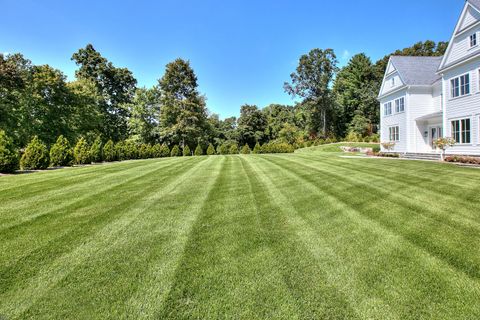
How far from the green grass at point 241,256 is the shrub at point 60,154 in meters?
8.39

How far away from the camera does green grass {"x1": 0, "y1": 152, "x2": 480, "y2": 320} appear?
6.79 ft

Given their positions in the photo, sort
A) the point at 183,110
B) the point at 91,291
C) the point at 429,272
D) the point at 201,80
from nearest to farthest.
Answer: the point at 91,291
the point at 429,272
the point at 183,110
the point at 201,80

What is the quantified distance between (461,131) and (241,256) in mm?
16134

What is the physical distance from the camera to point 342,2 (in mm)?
13281

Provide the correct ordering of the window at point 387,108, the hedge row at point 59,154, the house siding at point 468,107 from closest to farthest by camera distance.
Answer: the hedge row at point 59,154 → the house siding at point 468,107 → the window at point 387,108

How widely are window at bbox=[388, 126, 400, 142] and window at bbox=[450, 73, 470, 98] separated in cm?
565

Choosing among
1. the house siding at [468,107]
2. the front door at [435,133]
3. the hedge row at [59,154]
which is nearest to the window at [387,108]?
the front door at [435,133]

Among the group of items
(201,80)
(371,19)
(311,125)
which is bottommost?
(311,125)

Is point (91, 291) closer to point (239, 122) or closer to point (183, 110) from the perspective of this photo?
point (183, 110)

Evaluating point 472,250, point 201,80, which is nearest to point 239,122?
point 201,80

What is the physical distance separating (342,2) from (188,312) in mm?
16072

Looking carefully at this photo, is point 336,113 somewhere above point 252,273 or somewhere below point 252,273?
above

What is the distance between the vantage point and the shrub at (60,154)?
41.6 ft

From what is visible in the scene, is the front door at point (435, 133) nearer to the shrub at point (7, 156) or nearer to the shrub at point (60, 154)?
the shrub at point (60, 154)
